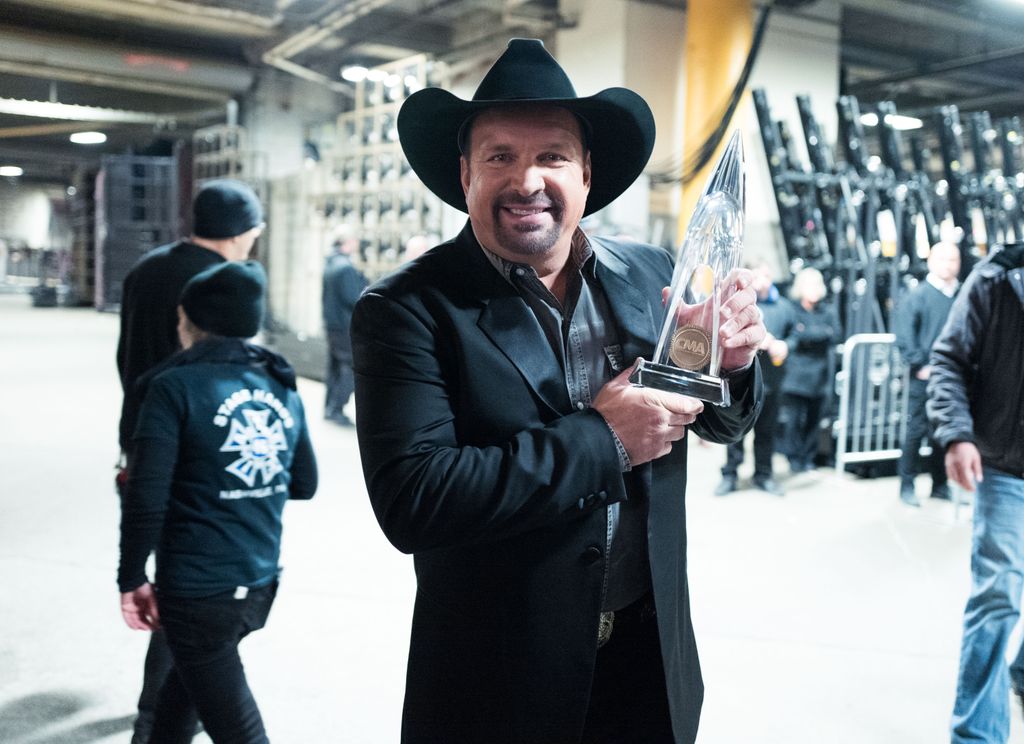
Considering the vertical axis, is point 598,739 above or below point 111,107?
below

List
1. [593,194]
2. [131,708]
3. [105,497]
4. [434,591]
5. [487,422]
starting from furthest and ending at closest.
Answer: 1. [105,497]
2. [131,708]
3. [593,194]
4. [434,591]
5. [487,422]

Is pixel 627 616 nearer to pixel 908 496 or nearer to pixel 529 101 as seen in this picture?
pixel 529 101

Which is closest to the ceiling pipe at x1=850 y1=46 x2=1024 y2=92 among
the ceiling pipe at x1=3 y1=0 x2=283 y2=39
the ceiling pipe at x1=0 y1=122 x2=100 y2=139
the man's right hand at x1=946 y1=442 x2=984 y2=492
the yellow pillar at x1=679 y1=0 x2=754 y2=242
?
the yellow pillar at x1=679 y1=0 x2=754 y2=242

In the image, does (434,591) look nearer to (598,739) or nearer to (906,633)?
(598,739)

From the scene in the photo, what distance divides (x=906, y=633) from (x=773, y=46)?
7.09 metres

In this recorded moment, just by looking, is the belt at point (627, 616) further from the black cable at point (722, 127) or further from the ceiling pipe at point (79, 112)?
the ceiling pipe at point (79, 112)

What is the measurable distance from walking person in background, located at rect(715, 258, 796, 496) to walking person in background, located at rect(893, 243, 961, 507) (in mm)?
777

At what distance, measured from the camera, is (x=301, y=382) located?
10523mm

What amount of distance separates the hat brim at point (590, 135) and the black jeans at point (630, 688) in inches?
27.4

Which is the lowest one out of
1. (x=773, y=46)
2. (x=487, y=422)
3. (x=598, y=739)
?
(x=598, y=739)

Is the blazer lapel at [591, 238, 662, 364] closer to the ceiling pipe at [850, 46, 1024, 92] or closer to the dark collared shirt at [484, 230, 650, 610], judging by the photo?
the dark collared shirt at [484, 230, 650, 610]

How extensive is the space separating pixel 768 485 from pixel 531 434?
16.8ft

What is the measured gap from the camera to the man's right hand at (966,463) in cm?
248

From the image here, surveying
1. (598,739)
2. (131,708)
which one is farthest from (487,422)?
(131,708)
